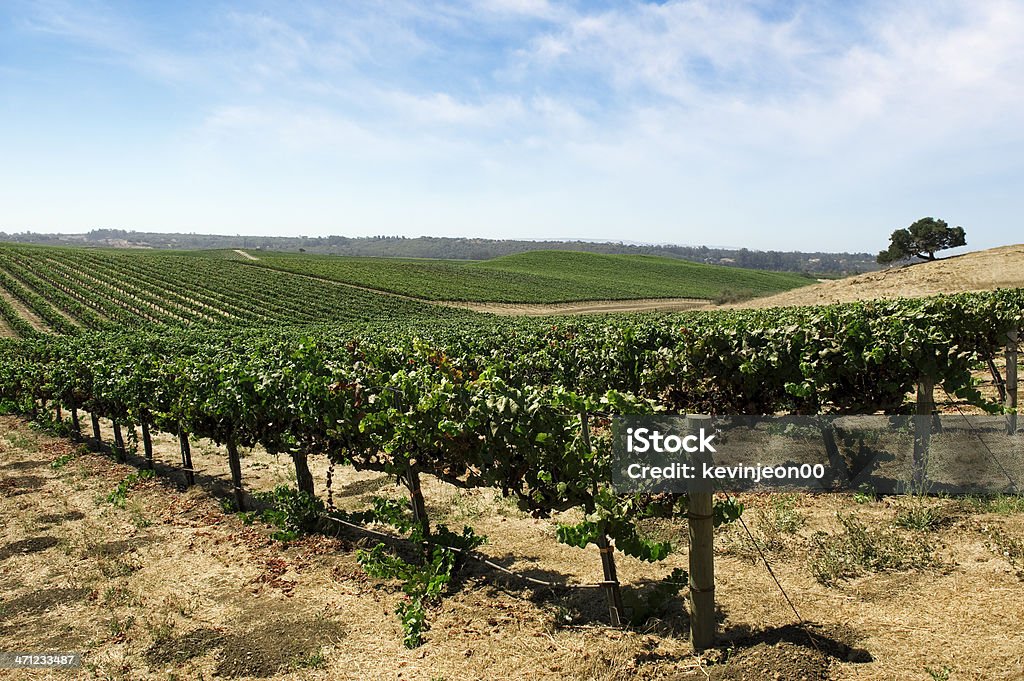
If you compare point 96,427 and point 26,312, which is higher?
point 26,312

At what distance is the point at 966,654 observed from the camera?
4.13m

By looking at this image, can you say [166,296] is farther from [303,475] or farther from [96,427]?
[303,475]

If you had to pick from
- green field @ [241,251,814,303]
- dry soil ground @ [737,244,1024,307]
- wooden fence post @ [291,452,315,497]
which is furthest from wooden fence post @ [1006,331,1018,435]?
green field @ [241,251,814,303]

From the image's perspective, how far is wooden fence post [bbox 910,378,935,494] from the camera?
7246 mm

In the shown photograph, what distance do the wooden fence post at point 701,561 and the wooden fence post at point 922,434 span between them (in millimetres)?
4106

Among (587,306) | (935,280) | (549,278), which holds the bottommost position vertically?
(587,306)

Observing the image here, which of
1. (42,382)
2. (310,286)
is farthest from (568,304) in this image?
(42,382)

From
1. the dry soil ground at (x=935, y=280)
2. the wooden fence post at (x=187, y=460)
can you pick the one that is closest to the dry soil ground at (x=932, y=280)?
the dry soil ground at (x=935, y=280)

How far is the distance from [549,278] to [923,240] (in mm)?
54939

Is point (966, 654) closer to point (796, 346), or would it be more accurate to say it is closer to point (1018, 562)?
point (1018, 562)

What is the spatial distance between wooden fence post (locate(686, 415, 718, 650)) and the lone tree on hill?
63490 millimetres

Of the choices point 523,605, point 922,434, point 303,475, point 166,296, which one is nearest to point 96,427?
point 303,475

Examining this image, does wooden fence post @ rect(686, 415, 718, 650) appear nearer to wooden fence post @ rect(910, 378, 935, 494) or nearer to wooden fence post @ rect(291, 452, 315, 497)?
wooden fence post @ rect(910, 378, 935, 494)

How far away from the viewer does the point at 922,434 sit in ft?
24.2
